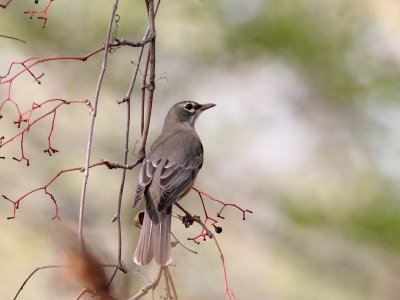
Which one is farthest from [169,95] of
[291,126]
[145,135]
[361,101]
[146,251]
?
[145,135]

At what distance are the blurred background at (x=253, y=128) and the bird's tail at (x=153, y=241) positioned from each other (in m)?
2.02

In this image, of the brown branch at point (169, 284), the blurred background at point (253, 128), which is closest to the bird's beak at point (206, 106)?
the blurred background at point (253, 128)

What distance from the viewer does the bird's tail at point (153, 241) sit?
3.93 m

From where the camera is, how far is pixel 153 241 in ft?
14.0

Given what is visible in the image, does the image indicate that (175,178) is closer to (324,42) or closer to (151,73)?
(151,73)

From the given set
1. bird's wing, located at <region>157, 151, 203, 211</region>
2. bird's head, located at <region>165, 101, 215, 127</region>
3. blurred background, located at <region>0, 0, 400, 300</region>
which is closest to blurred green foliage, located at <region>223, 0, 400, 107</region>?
blurred background, located at <region>0, 0, 400, 300</region>

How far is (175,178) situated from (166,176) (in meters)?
0.06

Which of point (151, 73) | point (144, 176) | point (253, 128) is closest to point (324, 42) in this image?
point (253, 128)

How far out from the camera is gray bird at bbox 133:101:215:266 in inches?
171

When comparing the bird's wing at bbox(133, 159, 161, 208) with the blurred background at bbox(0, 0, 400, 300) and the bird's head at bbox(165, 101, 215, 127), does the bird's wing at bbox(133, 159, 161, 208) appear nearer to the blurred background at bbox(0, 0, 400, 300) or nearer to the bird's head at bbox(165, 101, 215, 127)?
the bird's head at bbox(165, 101, 215, 127)

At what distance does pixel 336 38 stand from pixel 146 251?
3601mm

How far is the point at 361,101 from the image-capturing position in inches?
282

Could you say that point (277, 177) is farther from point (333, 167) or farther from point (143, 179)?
point (143, 179)

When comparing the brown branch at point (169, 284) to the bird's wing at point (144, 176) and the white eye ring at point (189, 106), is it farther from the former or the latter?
the white eye ring at point (189, 106)
